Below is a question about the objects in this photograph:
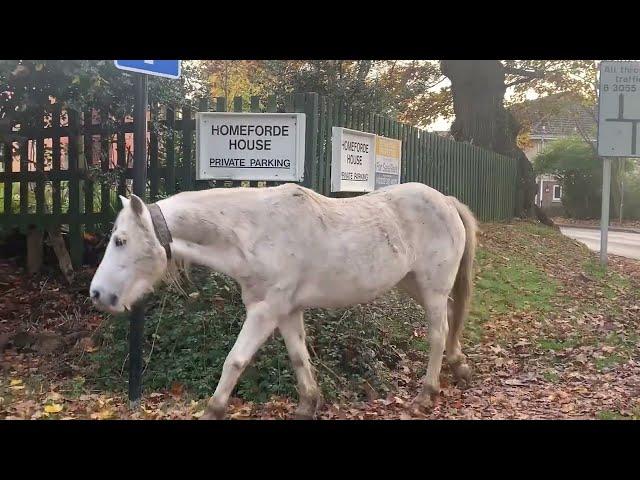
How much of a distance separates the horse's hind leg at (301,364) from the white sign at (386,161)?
3.68m

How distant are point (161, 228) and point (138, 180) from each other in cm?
107

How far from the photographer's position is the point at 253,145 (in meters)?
6.63

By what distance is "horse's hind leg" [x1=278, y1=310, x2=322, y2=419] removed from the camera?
4781 mm

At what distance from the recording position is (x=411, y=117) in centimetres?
2625

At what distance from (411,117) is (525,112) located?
7327 millimetres

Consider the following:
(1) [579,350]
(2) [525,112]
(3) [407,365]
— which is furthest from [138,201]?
(2) [525,112]

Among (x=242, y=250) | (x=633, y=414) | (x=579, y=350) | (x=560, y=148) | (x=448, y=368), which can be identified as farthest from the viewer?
(x=560, y=148)

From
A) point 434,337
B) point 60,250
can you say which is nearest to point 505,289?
point 434,337

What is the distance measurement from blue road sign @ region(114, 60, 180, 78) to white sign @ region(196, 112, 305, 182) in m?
1.54

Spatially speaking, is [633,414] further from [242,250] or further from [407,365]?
[242,250]

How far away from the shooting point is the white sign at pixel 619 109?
12.9 m

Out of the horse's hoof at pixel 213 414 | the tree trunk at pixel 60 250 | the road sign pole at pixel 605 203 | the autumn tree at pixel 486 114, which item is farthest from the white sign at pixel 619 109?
the horse's hoof at pixel 213 414

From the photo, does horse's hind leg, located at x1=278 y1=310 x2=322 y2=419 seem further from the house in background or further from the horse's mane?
the house in background

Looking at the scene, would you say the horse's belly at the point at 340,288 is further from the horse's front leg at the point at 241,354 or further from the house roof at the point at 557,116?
the house roof at the point at 557,116
